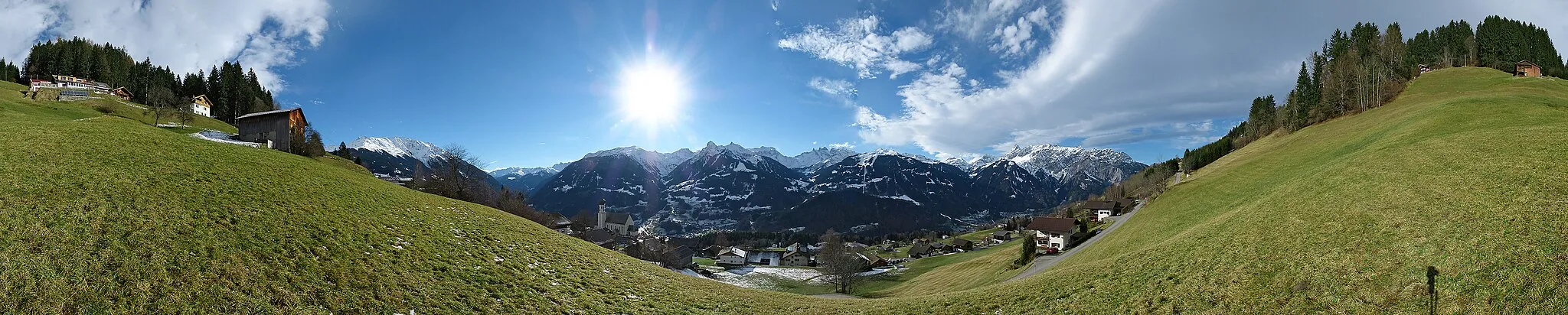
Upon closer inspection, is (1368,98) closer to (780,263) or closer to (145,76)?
(780,263)

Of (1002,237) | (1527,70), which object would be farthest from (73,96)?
(1527,70)

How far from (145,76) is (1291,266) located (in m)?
184

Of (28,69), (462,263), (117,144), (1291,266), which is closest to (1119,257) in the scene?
(1291,266)

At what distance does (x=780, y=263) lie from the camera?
6309 inches

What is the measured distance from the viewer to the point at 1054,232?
240 feet

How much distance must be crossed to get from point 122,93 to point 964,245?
199708mm

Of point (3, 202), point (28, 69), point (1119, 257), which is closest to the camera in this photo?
point (3, 202)

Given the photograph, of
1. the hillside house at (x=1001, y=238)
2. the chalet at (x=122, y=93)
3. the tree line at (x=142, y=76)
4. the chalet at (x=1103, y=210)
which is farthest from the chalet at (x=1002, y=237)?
the chalet at (x=122, y=93)

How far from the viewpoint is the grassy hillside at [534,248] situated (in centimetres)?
1372

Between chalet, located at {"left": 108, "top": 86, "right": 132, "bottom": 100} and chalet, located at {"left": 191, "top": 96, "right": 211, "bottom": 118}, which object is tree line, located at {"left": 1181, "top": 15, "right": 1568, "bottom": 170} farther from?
chalet, located at {"left": 108, "top": 86, "right": 132, "bottom": 100}

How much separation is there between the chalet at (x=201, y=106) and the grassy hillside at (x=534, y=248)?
9592 cm

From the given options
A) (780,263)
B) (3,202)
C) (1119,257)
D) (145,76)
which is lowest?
(780,263)

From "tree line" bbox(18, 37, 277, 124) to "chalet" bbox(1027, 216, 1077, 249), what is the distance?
154713 mm

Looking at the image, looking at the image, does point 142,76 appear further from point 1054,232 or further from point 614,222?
point 1054,232
